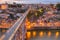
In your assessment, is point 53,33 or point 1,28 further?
point 1,28

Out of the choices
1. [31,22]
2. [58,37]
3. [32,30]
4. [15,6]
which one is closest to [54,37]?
[58,37]

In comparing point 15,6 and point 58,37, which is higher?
point 15,6

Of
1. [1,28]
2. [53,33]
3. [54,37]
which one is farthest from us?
[1,28]

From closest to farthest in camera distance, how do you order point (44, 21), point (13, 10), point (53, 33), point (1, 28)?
point (53, 33)
point (1, 28)
point (44, 21)
point (13, 10)

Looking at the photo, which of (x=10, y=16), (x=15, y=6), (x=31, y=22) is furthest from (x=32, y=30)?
(x=15, y=6)

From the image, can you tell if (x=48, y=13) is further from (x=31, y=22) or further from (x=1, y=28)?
(x=1, y=28)

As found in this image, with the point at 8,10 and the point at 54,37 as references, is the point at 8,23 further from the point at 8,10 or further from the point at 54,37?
the point at 54,37
